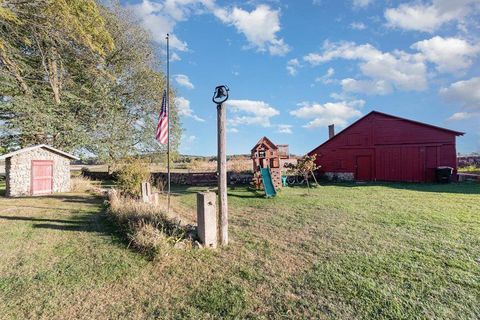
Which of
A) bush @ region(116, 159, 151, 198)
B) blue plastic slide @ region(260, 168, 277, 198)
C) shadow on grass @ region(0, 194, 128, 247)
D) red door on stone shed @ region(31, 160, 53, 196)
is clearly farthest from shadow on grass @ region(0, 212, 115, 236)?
red door on stone shed @ region(31, 160, 53, 196)

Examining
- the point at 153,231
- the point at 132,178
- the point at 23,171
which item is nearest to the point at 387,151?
the point at 132,178

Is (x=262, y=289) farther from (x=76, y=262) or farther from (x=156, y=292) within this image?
(x=76, y=262)

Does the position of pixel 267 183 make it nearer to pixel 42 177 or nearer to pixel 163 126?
pixel 163 126

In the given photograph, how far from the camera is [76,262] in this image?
4.40m

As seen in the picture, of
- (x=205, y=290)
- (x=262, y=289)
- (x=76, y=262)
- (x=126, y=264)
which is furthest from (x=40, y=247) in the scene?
(x=262, y=289)

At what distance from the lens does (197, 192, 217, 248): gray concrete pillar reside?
485cm

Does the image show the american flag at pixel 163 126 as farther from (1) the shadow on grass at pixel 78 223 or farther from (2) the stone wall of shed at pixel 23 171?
(2) the stone wall of shed at pixel 23 171

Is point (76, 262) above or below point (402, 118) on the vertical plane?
below

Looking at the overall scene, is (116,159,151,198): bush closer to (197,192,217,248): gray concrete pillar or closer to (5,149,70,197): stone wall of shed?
(197,192,217,248): gray concrete pillar

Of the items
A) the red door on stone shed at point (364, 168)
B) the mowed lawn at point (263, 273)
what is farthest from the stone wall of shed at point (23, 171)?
the red door on stone shed at point (364, 168)

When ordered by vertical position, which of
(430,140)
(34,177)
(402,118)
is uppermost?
(402,118)

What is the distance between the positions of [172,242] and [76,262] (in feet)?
5.31

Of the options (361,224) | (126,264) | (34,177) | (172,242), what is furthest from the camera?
(34,177)

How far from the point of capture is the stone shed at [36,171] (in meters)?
13.5
